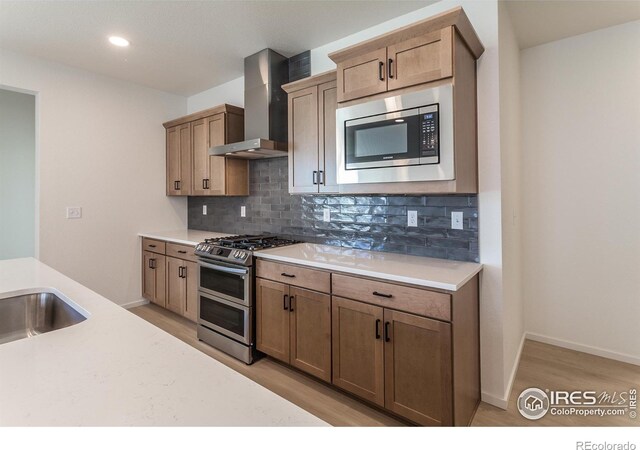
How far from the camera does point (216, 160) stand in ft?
11.7

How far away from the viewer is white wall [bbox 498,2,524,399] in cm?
213

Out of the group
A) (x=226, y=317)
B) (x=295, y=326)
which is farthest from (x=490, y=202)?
(x=226, y=317)

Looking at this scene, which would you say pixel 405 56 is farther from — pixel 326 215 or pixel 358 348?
pixel 358 348

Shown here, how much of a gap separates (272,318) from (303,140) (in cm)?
144

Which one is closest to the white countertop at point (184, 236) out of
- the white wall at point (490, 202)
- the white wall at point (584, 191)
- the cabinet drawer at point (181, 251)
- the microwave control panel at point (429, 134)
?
the cabinet drawer at point (181, 251)

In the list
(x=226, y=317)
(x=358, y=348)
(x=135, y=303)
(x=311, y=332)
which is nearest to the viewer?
(x=358, y=348)

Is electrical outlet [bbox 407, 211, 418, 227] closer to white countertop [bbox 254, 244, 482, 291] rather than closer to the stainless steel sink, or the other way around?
white countertop [bbox 254, 244, 482, 291]

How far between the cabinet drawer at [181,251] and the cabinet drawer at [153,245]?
17cm

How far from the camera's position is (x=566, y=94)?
2.86m

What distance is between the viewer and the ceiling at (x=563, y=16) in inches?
90.0

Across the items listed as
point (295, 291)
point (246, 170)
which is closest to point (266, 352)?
point (295, 291)

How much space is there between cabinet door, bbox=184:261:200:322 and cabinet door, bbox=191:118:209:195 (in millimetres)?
861

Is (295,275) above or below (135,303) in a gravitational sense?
above
